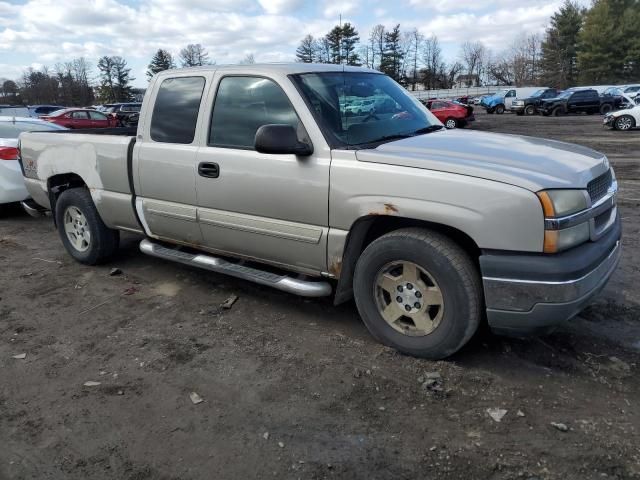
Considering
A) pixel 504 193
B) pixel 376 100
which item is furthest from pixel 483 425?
pixel 376 100

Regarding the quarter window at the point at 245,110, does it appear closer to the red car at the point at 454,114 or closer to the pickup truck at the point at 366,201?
the pickup truck at the point at 366,201

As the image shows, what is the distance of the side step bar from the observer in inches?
149

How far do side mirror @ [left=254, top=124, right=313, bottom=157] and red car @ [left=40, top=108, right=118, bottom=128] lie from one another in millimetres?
20296

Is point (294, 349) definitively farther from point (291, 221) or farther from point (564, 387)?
point (564, 387)

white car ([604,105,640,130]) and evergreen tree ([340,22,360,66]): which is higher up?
evergreen tree ([340,22,360,66])

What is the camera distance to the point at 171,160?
438 cm

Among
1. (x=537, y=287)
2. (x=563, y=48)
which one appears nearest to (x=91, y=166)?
(x=537, y=287)

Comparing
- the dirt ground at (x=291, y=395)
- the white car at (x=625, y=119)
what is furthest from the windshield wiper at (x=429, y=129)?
the white car at (x=625, y=119)

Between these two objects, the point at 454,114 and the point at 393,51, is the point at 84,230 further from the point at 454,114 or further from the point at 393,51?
the point at 393,51

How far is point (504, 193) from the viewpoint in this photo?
9.51ft

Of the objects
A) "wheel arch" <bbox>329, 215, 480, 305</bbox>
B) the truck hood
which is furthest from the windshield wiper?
"wheel arch" <bbox>329, 215, 480, 305</bbox>

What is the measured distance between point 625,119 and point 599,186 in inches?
865

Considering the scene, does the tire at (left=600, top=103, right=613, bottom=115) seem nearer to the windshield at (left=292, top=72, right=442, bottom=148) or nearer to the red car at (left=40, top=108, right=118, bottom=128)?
the red car at (left=40, top=108, right=118, bottom=128)

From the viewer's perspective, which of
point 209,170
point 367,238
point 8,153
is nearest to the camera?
point 367,238
